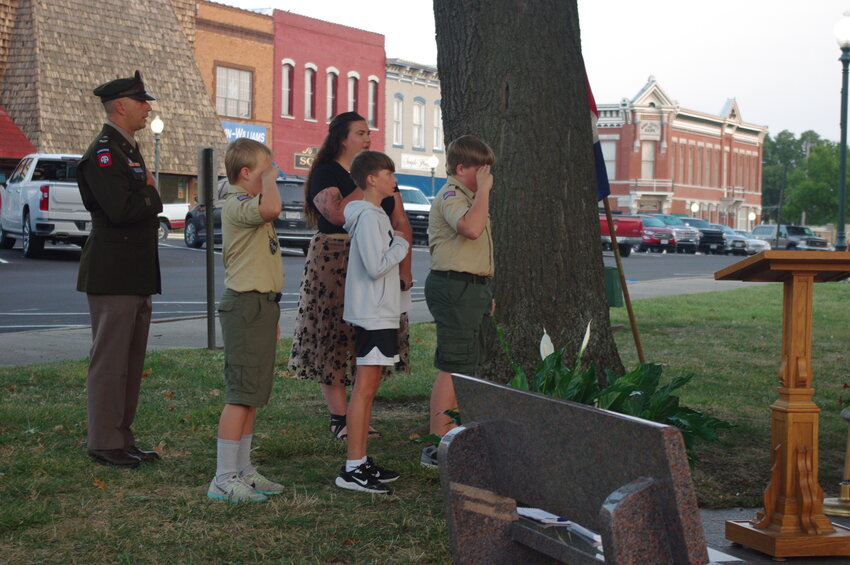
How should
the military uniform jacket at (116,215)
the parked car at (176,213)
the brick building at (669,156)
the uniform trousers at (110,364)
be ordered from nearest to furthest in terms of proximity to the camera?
the military uniform jacket at (116,215) → the uniform trousers at (110,364) → the parked car at (176,213) → the brick building at (669,156)

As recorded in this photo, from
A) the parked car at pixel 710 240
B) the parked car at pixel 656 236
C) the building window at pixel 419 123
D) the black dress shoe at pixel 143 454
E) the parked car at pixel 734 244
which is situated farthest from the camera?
the parked car at pixel 734 244

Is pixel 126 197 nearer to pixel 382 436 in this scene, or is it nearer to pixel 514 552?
pixel 382 436

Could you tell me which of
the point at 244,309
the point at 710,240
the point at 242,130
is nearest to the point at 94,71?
the point at 242,130

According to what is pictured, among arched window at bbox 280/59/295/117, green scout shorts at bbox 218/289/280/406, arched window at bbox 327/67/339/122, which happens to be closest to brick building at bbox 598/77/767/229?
arched window at bbox 327/67/339/122

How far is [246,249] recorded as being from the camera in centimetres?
509

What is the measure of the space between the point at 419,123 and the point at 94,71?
60.7 feet

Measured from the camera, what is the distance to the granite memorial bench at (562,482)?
8.36 ft

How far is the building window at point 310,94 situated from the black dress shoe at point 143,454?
3800 centimetres

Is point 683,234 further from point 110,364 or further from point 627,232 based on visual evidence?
point 110,364

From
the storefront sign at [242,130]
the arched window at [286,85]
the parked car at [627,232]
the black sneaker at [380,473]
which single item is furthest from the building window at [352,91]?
the black sneaker at [380,473]

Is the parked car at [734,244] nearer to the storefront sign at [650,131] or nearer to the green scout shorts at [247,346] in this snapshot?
the storefront sign at [650,131]

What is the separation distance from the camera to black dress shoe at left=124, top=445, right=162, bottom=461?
228 inches

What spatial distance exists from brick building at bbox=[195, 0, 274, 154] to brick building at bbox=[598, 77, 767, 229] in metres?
31.6

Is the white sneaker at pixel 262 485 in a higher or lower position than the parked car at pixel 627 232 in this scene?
lower
